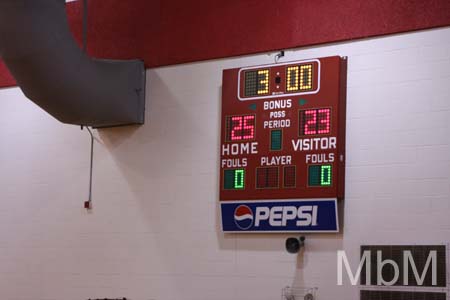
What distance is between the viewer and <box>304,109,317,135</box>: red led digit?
226 inches

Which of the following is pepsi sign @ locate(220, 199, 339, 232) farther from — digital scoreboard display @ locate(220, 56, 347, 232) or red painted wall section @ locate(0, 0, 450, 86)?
red painted wall section @ locate(0, 0, 450, 86)

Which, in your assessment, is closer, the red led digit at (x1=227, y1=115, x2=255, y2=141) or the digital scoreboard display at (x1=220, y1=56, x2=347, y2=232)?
the digital scoreboard display at (x1=220, y1=56, x2=347, y2=232)

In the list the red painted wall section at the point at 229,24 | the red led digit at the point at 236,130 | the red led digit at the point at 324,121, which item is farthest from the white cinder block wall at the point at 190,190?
the red led digit at the point at 236,130

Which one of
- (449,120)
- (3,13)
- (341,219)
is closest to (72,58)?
(3,13)

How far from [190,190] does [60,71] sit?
1.42 metres

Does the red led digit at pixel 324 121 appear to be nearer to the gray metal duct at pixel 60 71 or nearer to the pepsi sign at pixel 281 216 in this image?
the pepsi sign at pixel 281 216

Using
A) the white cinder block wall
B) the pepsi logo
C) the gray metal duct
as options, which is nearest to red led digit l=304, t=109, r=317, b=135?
the white cinder block wall

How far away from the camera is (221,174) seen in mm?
6105

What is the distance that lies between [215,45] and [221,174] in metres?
1.14

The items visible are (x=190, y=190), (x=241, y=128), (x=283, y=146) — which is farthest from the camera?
(x=190, y=190)

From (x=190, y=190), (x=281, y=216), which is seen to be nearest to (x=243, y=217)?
(x=281, y=216)

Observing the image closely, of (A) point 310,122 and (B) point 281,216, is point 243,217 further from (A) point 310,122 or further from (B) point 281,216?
(A) point 310,122

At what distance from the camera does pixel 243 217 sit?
602 centimetres

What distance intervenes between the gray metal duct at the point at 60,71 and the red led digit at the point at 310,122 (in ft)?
5.52
